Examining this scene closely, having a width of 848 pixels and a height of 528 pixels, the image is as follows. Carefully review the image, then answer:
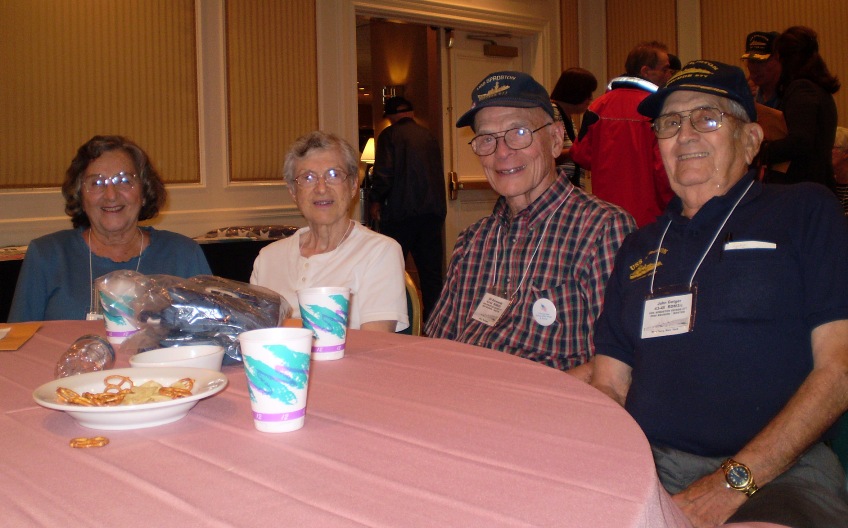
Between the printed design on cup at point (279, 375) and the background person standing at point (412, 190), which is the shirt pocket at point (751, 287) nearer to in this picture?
the printed design on cup at point (279, 375)

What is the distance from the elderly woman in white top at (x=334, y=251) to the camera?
2199 millimetres

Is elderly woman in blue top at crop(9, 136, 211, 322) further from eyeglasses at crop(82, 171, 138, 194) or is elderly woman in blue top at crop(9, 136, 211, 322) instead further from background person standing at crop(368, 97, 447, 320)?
background person standing at crop(368, 97, 447, 320)

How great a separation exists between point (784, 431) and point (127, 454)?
1.11 metres

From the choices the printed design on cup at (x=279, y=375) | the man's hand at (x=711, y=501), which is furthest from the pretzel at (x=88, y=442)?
the man's hand at (x=711, y=501)

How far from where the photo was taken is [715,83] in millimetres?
1716

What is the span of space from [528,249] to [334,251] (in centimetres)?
60

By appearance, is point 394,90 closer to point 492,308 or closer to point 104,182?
point 104,182

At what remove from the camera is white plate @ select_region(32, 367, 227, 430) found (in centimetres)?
98

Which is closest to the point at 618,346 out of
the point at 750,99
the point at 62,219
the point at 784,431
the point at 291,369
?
the point at 784,431

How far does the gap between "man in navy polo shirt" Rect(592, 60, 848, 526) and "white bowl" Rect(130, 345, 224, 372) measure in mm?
870

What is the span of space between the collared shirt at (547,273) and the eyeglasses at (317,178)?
0.51 metres

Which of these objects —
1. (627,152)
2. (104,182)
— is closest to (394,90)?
(627,152)

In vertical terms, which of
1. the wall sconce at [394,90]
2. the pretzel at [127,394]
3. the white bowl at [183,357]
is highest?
the wall sconce at [394,90]

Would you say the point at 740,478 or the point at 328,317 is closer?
the point at 740,478
